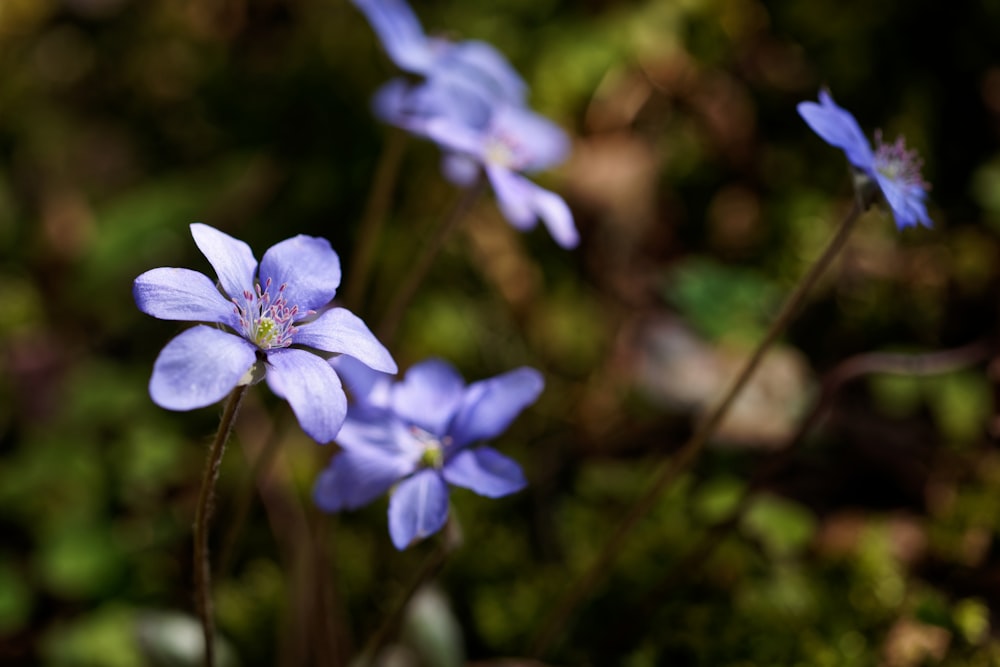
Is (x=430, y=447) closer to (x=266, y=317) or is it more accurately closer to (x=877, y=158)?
(x=266, y=317)

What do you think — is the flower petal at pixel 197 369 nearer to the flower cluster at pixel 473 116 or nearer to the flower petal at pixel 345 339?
the flower petal at pixel 345 339

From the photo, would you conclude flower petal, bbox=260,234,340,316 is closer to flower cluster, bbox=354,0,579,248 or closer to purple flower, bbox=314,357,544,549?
purple flower, bbox=314,357,544,549

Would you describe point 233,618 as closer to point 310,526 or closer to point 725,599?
point 310,526

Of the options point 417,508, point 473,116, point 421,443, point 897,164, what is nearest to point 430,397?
point 421,443

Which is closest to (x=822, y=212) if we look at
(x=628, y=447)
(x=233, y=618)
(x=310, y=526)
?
(x=628, y=447)

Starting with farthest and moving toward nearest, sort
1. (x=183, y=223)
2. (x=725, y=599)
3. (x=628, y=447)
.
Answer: (x=183, y=223) → (x=628, y=447) → (x=725, y=599)

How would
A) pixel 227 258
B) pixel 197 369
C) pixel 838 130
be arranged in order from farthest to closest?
pixel 838 130 → pixel 227 258 → pixel 197 369

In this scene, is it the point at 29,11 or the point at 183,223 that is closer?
the point at 183,223
